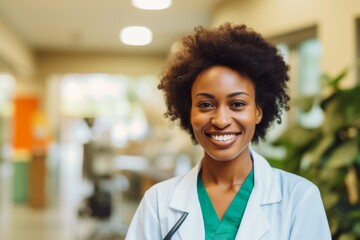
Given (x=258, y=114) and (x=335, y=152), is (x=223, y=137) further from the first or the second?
(x=335, y=152)

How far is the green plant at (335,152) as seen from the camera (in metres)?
3.06

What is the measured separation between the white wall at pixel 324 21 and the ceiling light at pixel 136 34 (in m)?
2.35

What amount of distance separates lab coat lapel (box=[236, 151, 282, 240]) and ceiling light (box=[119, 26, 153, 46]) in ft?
21.6

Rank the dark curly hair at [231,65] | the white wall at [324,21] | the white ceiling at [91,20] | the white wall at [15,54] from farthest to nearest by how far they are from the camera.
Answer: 1. the white wall at [15,54]
2. the white ceiling at [91,20]
3. the white wall at [324,21]
4. the dark curly hair at [231,65]

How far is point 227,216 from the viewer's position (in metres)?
1.31

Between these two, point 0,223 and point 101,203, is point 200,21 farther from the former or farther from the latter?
point 0,223

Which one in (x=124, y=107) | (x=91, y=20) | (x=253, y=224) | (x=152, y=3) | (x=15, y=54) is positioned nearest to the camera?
(x=253, y=224)

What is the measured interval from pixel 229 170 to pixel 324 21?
Answer: 3.37m

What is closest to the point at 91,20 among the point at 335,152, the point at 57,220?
the point at 57,220

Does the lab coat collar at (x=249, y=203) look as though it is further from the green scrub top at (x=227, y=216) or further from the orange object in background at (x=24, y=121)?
the orange object in background at (x=24, y=121)

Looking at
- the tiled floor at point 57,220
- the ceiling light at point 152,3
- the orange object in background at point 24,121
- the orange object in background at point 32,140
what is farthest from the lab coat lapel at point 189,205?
the orange object in background at point 24,121

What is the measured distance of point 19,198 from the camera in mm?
10281

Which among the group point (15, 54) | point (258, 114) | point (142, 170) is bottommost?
point (258, 114)

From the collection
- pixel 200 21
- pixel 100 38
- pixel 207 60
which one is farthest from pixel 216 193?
pixel 100 38
